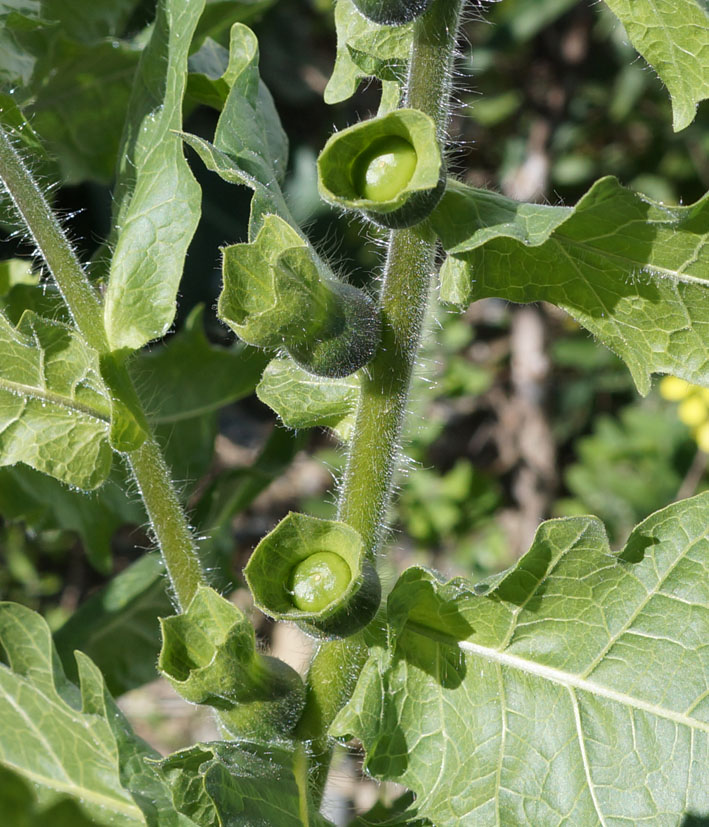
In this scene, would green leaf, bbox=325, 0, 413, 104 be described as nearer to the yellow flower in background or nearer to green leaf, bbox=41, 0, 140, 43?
green leaf, bbox=41, 0, 140, 43

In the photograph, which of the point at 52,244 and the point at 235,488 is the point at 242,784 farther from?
the point at 235,488

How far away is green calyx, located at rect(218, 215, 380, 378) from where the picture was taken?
92 centimetres

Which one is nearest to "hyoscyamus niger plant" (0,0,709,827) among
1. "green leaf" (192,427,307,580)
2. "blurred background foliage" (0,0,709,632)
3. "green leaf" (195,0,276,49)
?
"green leaf" (195,0,276,49)

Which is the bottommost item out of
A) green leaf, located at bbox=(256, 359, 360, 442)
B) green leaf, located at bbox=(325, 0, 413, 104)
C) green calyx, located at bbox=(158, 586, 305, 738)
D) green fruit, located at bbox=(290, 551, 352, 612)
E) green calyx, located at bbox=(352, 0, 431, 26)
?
green calyx, located at bbox=(158, 586, 305, 738)

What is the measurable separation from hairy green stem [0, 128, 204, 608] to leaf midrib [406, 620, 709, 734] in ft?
0.96

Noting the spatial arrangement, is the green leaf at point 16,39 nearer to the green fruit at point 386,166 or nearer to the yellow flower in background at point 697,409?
the green fruit at point 386,166

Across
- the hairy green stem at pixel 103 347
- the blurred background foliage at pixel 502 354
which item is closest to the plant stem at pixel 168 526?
the hairy green stem at pixel 103 347

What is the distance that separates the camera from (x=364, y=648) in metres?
1.13

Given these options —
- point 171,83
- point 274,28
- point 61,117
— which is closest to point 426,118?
point 171,83

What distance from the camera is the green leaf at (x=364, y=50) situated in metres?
1.08

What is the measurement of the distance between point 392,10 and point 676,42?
11.3 inches

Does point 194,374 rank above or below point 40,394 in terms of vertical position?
below

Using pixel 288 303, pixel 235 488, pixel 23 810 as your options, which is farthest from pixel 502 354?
pixel 23 810

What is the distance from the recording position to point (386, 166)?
93 centimetres
